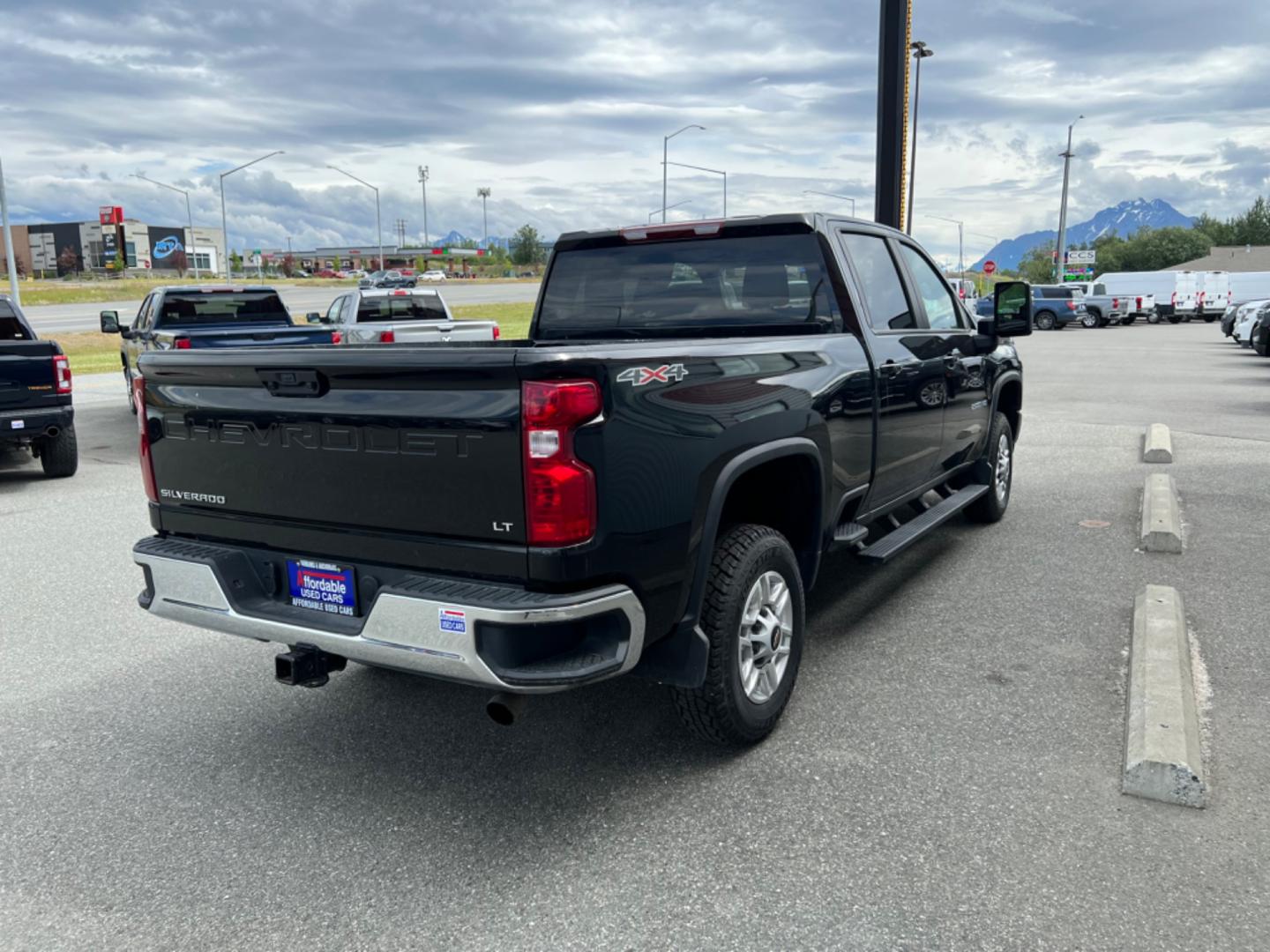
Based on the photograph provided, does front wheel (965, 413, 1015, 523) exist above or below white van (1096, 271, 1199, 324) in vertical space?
below

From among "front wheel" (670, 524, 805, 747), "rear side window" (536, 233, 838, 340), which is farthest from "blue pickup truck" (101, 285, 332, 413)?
"front wheel" (670, 524, 805, 747)

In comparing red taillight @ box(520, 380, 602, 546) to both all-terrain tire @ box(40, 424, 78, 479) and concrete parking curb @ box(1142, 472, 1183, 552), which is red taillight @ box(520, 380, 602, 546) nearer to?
concrete parking curb @ box(1142, 472, 1183, 552)

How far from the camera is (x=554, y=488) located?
2990 millimetres

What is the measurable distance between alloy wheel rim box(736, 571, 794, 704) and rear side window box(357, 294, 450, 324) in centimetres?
1303

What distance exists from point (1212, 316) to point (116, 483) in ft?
161

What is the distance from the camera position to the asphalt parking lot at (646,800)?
289 cm

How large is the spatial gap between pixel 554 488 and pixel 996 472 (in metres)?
5.08

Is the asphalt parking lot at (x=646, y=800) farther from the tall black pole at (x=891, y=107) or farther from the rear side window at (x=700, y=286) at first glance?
the tall black pole at (x=891, y=107)

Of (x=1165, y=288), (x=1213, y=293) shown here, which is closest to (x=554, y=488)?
(x=1165, y=288)

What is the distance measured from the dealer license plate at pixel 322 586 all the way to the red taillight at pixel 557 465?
0.76 m

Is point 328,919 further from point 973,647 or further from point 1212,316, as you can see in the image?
point 1212,316

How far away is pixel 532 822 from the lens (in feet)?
11.3

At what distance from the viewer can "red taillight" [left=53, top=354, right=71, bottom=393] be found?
9250 millimetres

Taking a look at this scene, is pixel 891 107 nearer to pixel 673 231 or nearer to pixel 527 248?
pixel 673 231
